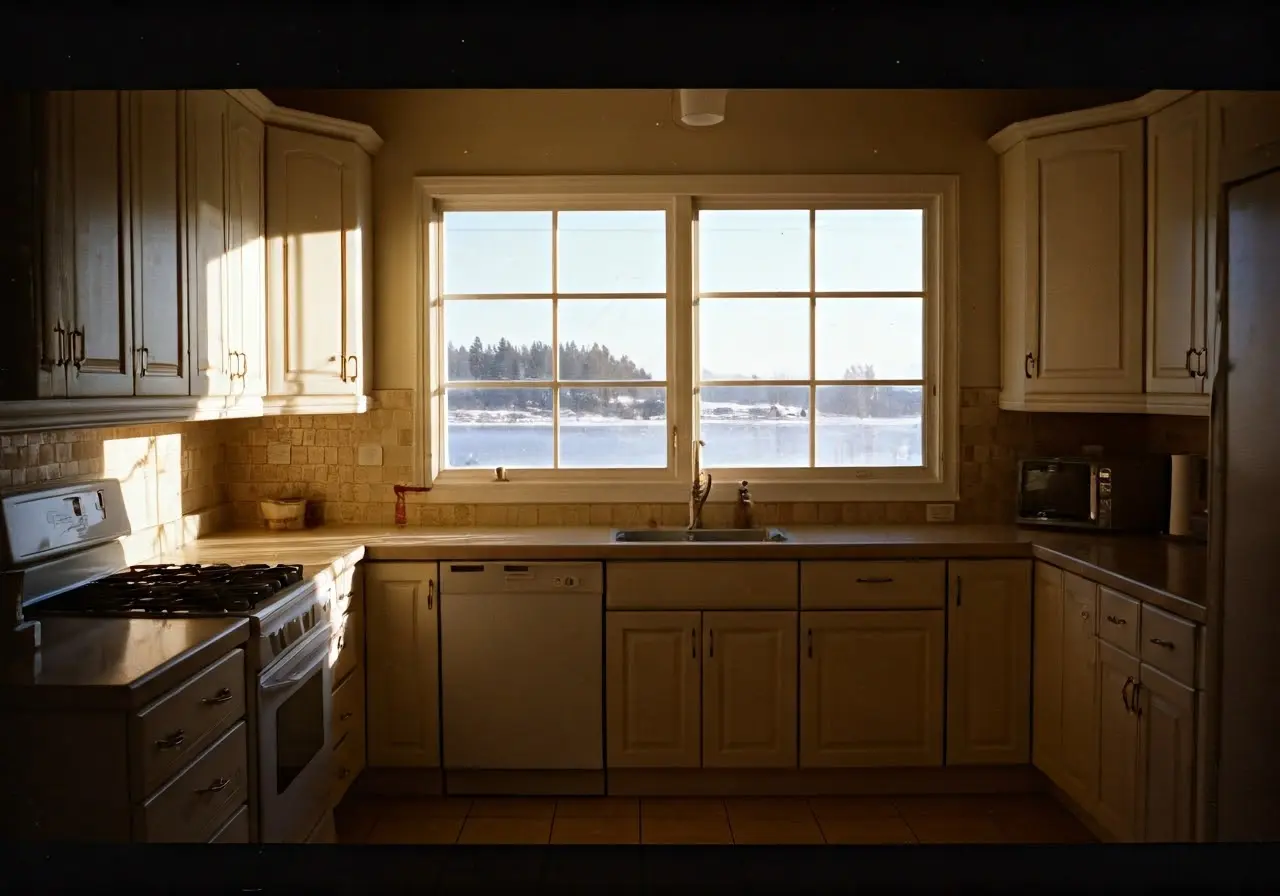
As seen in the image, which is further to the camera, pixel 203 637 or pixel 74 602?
pixel 74 602

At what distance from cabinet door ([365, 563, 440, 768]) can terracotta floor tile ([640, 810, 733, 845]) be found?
79cm

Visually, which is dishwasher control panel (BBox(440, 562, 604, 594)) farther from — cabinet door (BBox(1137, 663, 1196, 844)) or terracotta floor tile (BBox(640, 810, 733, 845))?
cabinet door (BBox(1137, 663, 1196, 844))

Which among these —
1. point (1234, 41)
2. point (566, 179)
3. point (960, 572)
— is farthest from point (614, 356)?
point (1234, 41)

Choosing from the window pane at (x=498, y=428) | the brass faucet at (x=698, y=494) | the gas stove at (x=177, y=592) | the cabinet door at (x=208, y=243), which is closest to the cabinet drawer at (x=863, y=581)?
the brass faucet at (x=698, y=494)

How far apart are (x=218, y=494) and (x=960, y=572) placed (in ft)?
9.14

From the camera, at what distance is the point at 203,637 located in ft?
7.27

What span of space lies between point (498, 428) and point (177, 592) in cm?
170

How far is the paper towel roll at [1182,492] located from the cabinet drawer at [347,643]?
2854 millimetres

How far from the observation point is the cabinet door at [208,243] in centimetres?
293

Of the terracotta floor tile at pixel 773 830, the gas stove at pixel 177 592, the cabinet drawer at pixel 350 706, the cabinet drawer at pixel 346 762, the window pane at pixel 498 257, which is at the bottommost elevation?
the terracotta floor tile at pixel 773 830

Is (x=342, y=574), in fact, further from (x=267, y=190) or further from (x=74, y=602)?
(x=267, y=190)

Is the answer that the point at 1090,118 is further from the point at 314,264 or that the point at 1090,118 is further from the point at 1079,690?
the point at 314,264

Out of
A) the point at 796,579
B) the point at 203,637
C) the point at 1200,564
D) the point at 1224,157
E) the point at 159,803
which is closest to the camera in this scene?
the point at 1224,157

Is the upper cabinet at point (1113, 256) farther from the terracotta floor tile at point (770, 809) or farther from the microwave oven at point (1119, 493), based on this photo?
the terracotta floor tile at point (770, 809)
